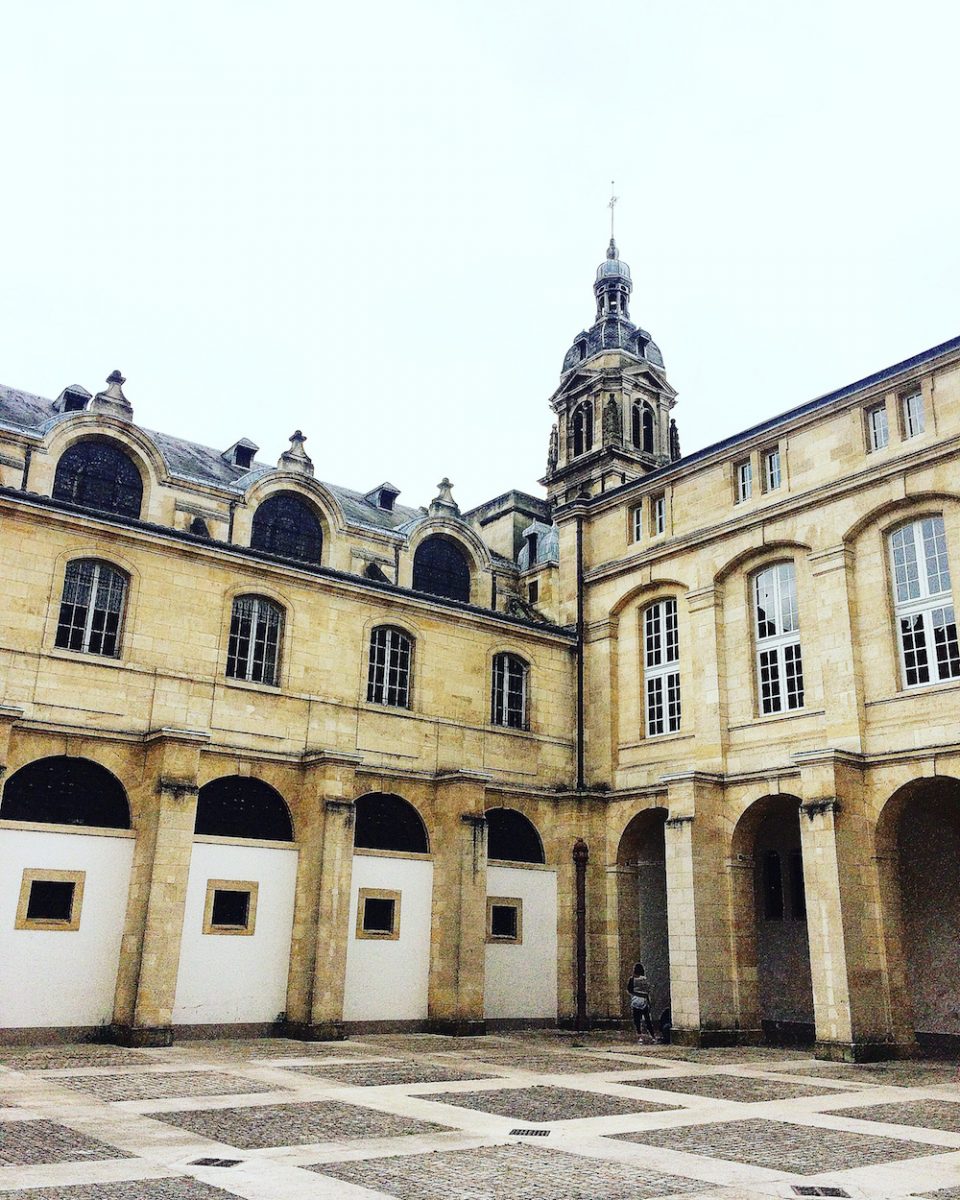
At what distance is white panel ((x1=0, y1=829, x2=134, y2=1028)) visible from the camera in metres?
20.8

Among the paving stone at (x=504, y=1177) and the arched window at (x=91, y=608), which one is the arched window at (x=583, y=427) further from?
the paving stone at (x=504, y=1177)

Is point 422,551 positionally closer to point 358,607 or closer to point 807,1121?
point 358,607

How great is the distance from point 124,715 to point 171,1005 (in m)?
6.27

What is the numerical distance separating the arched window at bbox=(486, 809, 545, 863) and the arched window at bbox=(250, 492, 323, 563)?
8943 millimetres

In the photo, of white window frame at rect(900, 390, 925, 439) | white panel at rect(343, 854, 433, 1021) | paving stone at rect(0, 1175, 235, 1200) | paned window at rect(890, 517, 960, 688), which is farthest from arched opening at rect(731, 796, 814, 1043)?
paving stone at rect(0, 1175, 235, 1200)

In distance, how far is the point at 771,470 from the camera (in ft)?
92.1

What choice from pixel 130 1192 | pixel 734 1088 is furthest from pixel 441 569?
pixel 130 1192

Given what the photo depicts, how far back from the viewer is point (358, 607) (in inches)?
1096

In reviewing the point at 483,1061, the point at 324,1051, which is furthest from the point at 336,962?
the point at 483,1061

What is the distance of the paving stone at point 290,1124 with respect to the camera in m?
11.8

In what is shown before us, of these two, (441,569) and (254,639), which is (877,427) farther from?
(254,639)

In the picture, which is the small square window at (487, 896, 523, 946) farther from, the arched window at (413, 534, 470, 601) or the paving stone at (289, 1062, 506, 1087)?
the arched window at (413, 534, 470, 601)

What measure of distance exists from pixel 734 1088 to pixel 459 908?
32.7ft

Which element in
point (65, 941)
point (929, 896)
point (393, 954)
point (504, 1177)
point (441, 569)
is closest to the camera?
point (504, 1177)
